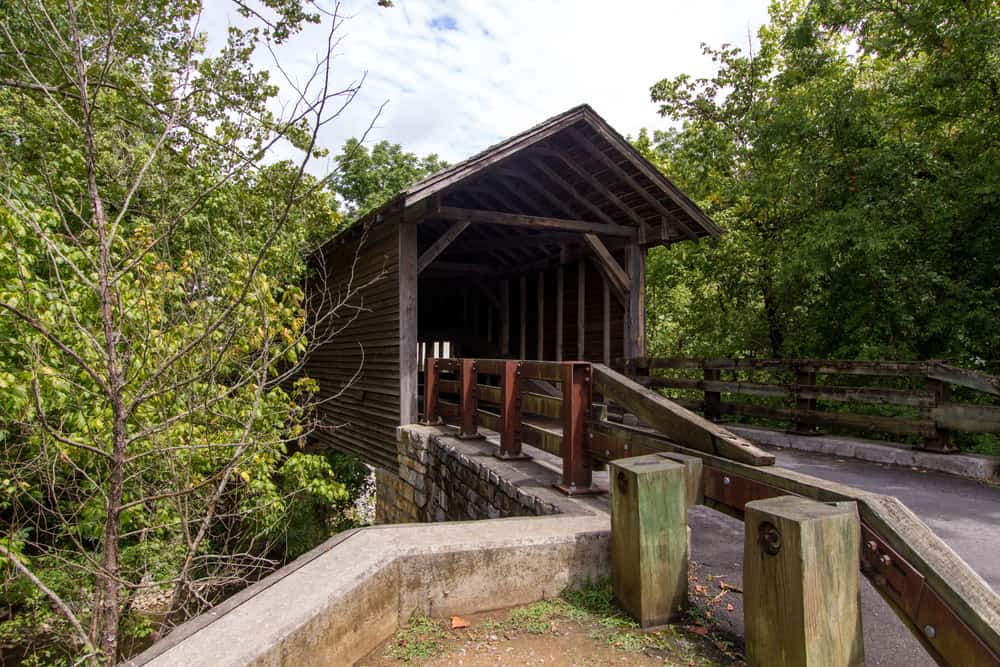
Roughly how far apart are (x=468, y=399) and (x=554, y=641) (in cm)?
395

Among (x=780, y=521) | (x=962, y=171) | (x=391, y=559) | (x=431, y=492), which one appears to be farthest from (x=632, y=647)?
(x=962, y=171)

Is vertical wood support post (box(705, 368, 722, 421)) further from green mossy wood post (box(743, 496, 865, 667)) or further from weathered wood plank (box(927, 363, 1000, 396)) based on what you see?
green mossy wood post (box(743, 496, 865, 667))

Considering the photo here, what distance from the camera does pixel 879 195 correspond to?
856cm

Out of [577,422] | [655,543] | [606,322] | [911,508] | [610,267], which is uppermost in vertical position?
[610,267]

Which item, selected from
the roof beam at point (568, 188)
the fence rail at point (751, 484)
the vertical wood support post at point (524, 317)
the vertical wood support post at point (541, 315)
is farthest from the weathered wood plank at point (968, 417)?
the vertical wood support post at point (524, 317)

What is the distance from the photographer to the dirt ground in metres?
2.22

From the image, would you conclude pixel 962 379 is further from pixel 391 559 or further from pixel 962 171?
pixel 391 559

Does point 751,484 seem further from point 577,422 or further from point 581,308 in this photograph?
point 581,308

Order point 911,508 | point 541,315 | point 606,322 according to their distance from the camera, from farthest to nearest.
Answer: point 541,315
point 606,322
point 911,508

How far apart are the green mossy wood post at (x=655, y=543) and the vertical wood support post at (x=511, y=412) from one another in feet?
7.61

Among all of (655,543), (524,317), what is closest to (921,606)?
(655,543)

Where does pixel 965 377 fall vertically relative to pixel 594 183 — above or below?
below

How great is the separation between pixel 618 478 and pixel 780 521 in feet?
2.74

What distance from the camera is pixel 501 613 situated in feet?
8.55
